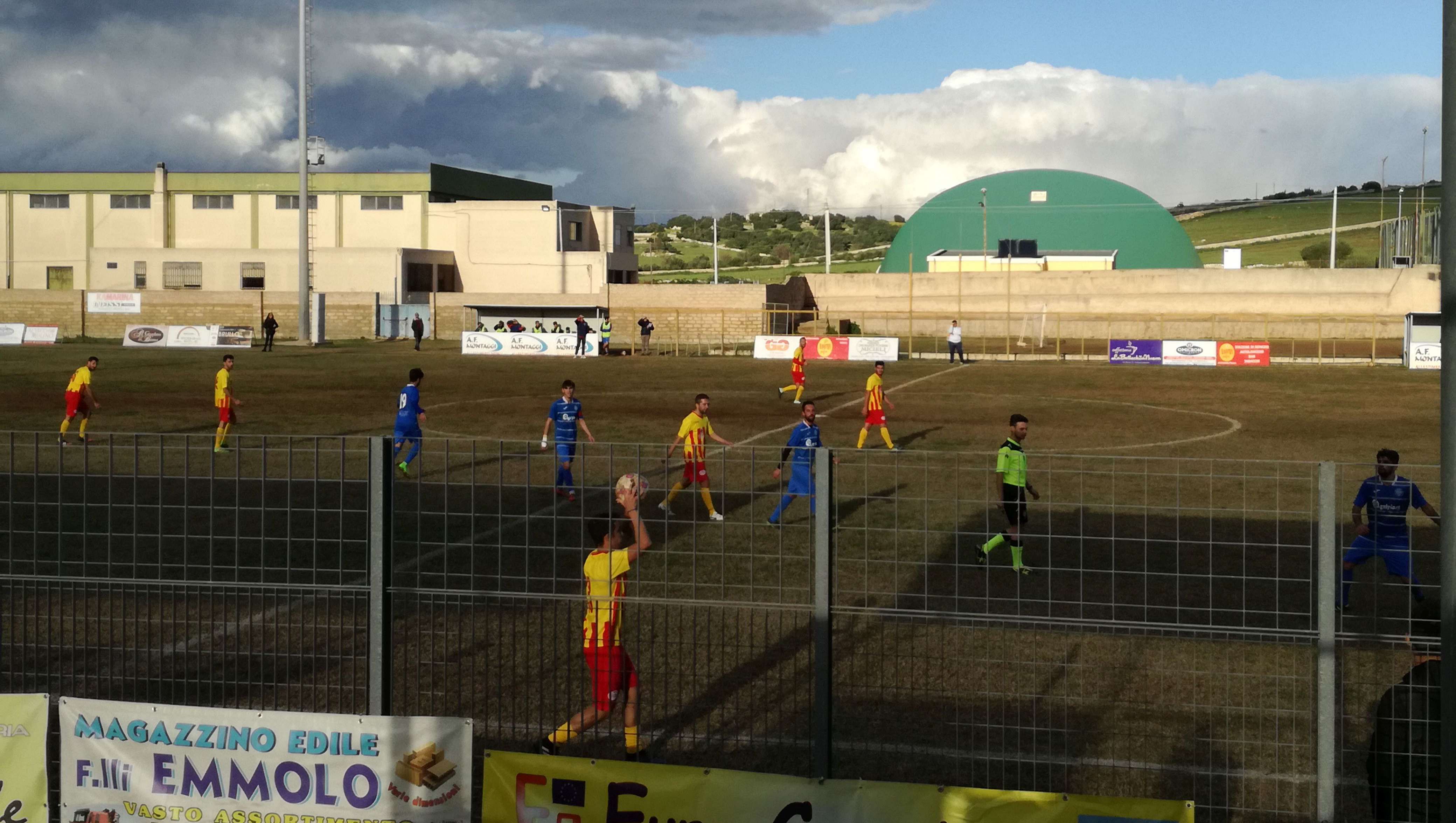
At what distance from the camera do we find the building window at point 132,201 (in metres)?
82.5

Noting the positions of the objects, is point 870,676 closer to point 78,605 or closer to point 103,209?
point 78,605

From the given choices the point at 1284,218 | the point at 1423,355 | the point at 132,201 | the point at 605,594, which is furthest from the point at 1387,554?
the point at 1284,218

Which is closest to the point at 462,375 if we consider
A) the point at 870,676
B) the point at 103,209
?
the point at 870,676

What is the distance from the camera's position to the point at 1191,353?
52969 mm

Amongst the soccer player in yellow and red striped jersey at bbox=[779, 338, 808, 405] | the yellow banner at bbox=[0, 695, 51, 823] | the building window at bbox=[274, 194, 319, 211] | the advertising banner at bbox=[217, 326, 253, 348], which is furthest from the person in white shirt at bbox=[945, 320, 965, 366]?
the yellow banner at bbox=[0, 695, 51, 823]

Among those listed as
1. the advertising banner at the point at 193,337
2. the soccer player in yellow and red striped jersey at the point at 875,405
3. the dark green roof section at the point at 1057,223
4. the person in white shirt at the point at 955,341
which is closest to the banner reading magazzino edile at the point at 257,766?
the soccer player in yellow and red striped jersey at the point at 875,405

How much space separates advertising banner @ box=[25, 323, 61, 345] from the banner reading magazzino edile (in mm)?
63724

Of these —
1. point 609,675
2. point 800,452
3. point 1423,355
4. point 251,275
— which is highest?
point 251,275

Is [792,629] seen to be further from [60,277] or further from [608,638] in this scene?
[60,277]

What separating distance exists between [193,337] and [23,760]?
58.6 metres

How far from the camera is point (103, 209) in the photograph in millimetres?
82625

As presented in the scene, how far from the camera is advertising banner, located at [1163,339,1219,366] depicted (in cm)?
5259

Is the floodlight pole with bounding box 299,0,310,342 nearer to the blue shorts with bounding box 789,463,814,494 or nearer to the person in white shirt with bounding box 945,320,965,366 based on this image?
the person in white shirt with bounding box 945,320,965,366

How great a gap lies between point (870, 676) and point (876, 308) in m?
70.0
